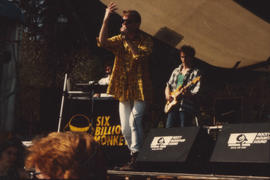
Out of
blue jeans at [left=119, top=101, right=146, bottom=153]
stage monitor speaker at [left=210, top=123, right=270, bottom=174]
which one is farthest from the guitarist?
stage monitor speaker at [left=210, top=123, right=270, bottom=174]

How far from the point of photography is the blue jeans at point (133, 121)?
5.17 m

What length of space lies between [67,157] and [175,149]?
11.2ft

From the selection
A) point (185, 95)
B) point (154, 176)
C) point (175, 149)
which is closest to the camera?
point (154, 176)

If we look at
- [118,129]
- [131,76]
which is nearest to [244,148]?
[131,76]

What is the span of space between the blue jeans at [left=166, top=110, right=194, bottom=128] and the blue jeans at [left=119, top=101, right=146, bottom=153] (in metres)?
0.89

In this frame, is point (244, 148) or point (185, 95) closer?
point (244, 148)

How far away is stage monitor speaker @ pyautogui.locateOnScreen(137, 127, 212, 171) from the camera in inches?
188

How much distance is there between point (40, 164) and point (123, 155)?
193 inches

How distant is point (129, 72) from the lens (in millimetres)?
5270

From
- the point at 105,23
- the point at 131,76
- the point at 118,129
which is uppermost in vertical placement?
the point at 105,23

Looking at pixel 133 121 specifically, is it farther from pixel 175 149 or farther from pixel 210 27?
pixel 210 27

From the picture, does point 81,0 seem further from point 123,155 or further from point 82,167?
point 82,167

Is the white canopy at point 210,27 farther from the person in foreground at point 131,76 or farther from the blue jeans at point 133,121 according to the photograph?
the blue jeans at point 133,121

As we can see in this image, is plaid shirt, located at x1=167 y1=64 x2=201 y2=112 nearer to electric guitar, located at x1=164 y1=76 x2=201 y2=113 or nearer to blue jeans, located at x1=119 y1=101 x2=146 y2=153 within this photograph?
electric guitar, located at x1=164 y1=76 x2=201 y2=113
